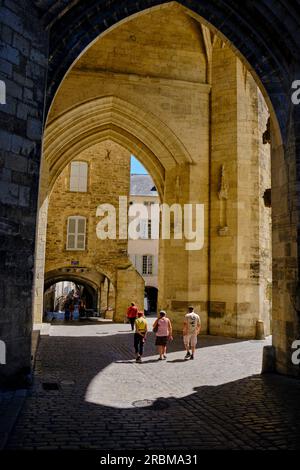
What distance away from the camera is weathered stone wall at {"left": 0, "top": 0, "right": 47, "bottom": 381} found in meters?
5.64

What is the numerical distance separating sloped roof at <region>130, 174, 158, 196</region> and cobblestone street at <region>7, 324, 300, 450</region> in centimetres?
2340

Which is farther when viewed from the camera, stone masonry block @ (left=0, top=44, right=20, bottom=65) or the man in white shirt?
the man in white shirt

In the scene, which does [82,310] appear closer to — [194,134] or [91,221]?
[91,221]

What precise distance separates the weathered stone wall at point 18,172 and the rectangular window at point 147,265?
25171 mm

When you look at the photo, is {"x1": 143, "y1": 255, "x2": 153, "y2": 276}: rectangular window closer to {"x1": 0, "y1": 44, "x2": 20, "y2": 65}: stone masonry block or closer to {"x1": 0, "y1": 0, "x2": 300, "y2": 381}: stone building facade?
{"x1": 0, "y1": 0, "x2": 300, "y2": 381}: stone building facade

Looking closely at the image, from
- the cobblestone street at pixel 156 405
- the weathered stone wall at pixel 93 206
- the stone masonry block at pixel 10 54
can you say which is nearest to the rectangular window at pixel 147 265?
the weathered stone wall at pixel 93 206

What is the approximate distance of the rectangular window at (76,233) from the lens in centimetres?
2116

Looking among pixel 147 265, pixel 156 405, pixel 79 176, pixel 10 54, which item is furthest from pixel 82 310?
pixel 10 54

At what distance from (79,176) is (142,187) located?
11.3 metres

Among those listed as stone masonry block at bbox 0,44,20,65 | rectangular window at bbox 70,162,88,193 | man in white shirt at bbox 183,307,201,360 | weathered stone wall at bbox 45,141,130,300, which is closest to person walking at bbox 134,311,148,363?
man in white shirt at bbox 183,307,201,360

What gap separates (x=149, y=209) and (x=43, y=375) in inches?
986

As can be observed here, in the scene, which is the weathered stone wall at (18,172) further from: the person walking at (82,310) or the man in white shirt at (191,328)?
the person walking at (82,310)

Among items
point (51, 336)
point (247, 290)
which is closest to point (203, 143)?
point (247, 290)

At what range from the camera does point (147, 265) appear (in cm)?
3134
